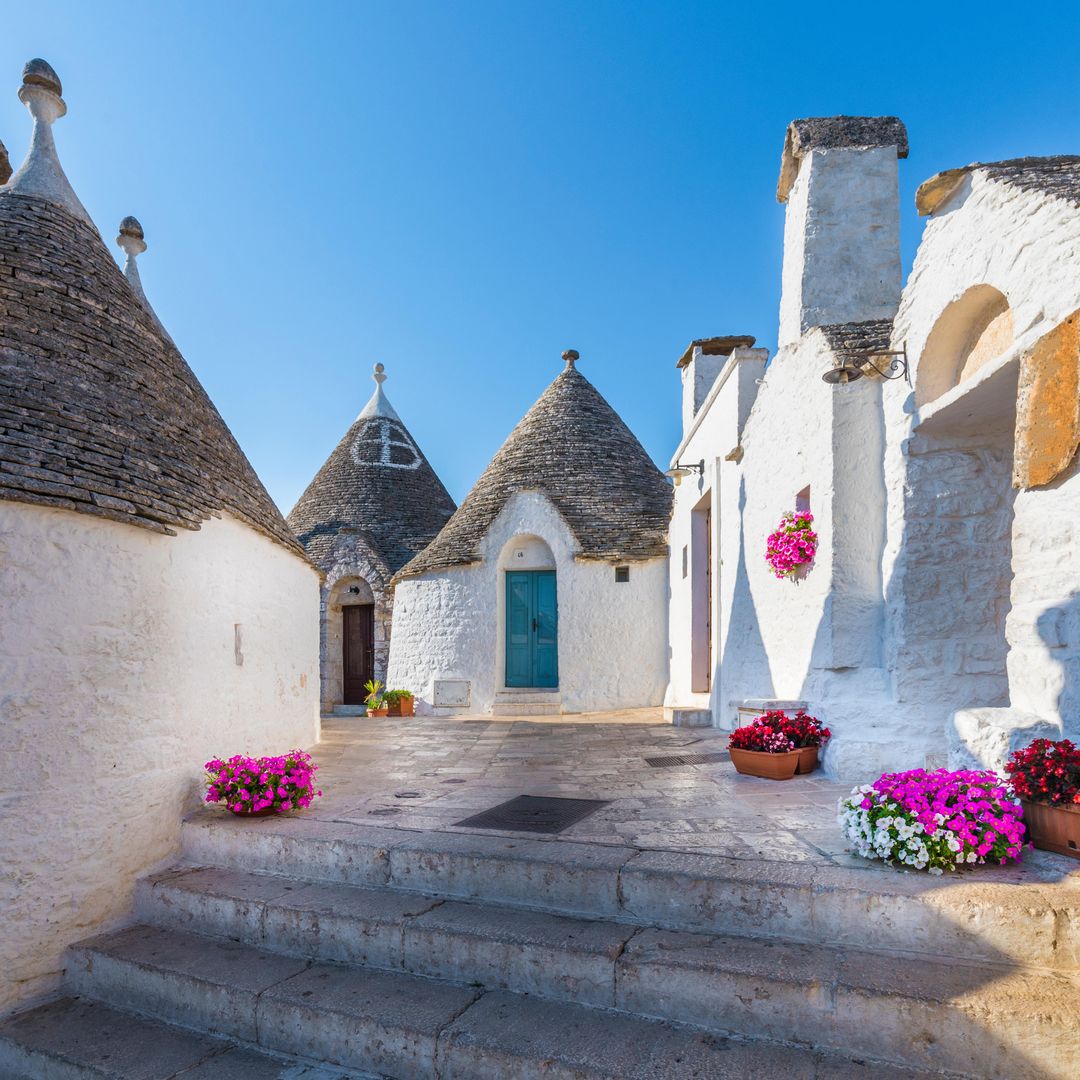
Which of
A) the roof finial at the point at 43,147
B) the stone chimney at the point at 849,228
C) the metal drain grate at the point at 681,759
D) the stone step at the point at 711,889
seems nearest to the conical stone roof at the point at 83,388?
the roof finial at the point at 43,147

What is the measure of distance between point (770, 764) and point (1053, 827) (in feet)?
7.76

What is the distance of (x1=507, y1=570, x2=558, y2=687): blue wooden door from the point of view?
47.8ft

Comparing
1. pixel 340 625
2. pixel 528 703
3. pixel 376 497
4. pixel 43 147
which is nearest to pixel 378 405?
pixel 376 497

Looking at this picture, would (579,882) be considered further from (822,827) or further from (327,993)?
(822,827)

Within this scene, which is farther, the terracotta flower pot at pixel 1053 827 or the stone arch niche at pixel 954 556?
the stone arch niche at pixel 954 556

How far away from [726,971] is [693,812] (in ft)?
5.88

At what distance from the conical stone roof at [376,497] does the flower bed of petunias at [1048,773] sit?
15.7 metres

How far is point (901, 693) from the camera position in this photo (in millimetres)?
5195

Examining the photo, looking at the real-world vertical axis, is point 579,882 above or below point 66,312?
below

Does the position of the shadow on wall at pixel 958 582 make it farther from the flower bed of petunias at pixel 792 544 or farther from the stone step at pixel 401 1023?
the stone step at pixel 401 1023

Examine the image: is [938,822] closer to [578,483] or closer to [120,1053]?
[120,1053]

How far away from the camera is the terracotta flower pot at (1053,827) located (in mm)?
3285

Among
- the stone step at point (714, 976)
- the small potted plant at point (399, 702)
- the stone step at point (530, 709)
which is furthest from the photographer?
the small potted plant at point (399, 702)

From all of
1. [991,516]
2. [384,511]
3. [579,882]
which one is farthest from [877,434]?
[384,511]
